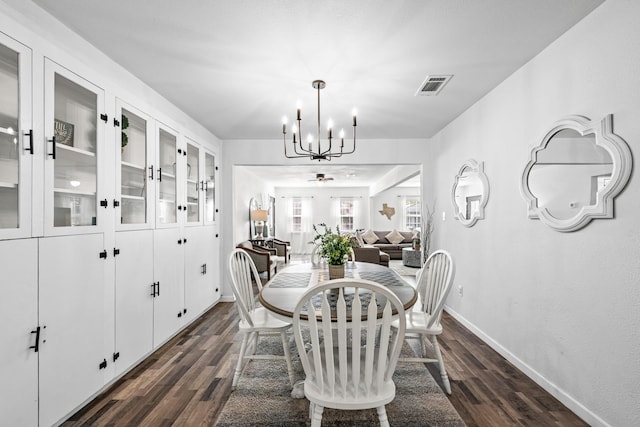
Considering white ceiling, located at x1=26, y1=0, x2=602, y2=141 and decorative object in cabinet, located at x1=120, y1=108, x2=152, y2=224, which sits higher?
white ceiling, located at x1=26, y1=0, x2=602, y2=141

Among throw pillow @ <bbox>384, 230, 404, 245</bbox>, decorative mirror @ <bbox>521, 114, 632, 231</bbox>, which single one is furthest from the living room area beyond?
decorative mirror @ <bbox>521, 114, 632, 231</bbox>

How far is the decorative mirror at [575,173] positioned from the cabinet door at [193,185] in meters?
3.47

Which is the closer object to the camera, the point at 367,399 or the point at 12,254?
the point at 367,399

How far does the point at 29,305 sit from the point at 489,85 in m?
3.81

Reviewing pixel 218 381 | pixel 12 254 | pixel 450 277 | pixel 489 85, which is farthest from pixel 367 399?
pixel 489 85

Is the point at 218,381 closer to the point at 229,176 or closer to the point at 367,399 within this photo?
the point at 367,399

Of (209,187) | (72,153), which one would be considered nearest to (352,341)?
(72,153)

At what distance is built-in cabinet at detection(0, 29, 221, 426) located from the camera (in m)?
1.72

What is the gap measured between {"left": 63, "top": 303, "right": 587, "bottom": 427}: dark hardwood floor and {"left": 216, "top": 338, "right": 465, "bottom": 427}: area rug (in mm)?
A: 94

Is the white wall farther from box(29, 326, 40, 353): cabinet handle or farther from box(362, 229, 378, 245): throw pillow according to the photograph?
box(362, 229, 378, 245): throw pillow

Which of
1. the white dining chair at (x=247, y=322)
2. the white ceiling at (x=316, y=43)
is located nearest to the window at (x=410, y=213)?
the white ceiling at (x=316, y=43)

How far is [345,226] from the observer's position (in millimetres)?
11938

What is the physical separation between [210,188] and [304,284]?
2.65m

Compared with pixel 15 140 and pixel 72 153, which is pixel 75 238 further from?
pixel 15 140
